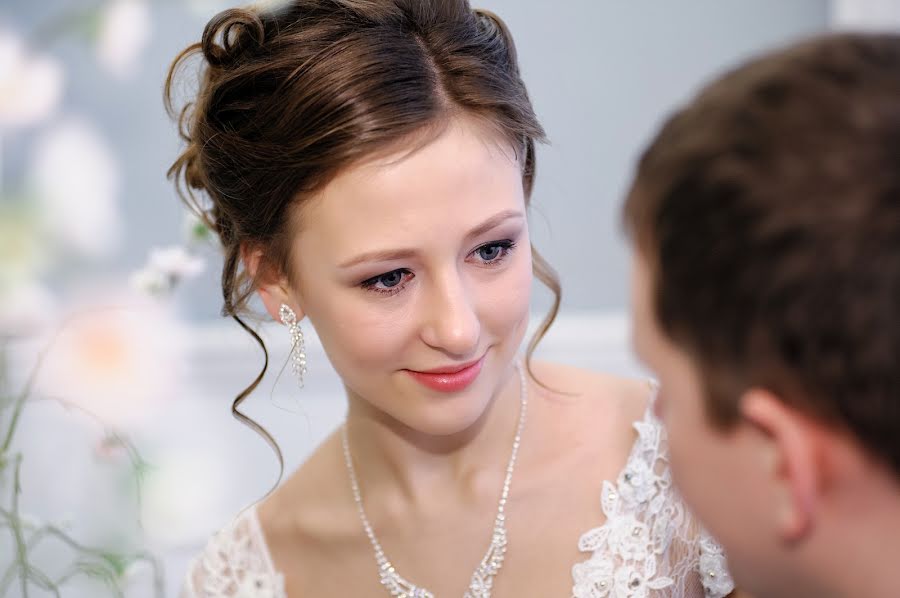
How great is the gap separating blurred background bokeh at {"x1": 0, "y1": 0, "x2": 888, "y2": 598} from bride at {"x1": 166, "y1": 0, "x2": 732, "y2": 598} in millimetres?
722

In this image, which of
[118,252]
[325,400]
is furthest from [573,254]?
[118,252]

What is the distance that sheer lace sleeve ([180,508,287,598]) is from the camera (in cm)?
185

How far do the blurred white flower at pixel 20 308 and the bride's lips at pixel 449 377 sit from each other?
74 centimetres

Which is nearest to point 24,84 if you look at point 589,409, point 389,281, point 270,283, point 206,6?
point 206,6

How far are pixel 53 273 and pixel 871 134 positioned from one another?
2371 mm

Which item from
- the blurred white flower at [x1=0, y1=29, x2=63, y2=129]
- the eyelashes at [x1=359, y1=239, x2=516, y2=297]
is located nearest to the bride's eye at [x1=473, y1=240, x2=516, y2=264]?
the eyelashes at [x1=359, y1=239, x2=516, y2=297]

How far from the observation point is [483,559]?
5.59 feet

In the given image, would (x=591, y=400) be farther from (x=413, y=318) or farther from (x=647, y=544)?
(x=413, y=318)

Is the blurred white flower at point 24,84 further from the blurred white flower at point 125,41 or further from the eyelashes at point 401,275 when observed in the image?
the eyelashes at point 401,275

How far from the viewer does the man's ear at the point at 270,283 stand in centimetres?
159

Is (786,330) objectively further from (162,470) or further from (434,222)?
(162,470)

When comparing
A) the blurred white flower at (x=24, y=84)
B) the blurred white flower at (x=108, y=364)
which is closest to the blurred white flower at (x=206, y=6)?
the blurred white flower at (x=24, y=84)

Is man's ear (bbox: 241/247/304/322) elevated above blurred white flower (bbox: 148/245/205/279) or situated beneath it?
elevated above

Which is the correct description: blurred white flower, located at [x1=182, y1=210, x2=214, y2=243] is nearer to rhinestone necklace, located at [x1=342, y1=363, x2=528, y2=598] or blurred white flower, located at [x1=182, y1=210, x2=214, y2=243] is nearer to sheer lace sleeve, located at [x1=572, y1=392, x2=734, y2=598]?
rhinestone necklace, located at [x1=342, y1=363, x2=528, y2=598]
